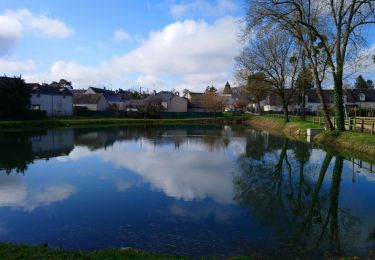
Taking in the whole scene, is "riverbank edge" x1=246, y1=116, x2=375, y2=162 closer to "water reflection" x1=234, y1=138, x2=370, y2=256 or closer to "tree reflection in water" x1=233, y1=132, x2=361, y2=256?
"tree reflection in water" x1=233, y1=132, x2=361, y2=256

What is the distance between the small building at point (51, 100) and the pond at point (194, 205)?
151 ft

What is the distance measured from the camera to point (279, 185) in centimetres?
1441

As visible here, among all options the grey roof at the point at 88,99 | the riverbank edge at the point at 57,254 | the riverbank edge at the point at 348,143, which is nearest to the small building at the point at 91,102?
the grey roof at the point at 88,99

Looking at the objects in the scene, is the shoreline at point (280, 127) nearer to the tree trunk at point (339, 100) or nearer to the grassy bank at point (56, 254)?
the tree trunk at point (339, 100)

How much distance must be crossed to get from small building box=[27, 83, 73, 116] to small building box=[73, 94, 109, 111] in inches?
307

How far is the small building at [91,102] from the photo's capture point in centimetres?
7950

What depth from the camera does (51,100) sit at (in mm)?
67312

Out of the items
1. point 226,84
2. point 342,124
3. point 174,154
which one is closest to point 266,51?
point 342,124

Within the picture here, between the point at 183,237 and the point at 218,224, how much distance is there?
1.31 m

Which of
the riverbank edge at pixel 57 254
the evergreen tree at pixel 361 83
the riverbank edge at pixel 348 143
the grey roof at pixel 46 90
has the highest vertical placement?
the evergreen tree at pixel 361 83

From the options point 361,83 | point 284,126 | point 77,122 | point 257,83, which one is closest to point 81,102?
point 77,122

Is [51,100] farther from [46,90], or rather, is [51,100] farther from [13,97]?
[13,97]

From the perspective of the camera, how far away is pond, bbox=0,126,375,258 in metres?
8.23

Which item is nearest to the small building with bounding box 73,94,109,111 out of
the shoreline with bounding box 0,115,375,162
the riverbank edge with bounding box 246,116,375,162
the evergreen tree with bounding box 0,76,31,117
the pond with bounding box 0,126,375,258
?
the shoreline with bounding box 0,115,375,162
